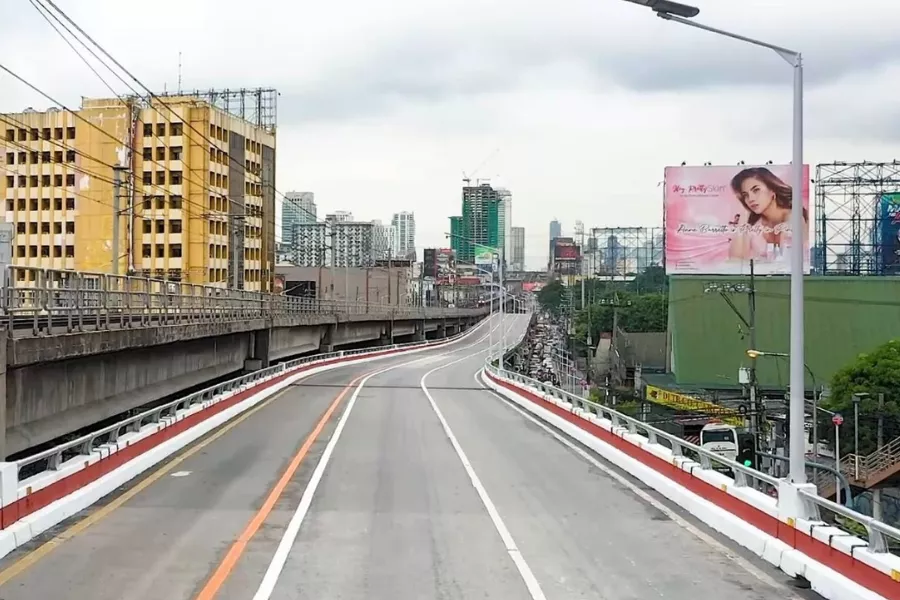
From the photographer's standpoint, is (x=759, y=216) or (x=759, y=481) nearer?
(x=759, y=481)

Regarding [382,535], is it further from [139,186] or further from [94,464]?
[139,186]

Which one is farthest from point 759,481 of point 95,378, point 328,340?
point 328,340

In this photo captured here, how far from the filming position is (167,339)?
84.6 ft

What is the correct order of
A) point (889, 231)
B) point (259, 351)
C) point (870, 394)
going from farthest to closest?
1. point (889, 231)
2. point (259, 351)
3. point (870, 394)

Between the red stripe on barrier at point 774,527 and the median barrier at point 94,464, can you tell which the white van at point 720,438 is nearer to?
the red stripe on barrier at point 774,527

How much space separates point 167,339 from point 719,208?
154ft

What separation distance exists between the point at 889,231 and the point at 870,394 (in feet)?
78.8

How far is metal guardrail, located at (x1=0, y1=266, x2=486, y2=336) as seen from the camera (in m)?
16.6

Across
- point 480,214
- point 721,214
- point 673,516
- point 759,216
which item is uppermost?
point 480,214

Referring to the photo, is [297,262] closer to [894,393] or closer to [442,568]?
[894,393]

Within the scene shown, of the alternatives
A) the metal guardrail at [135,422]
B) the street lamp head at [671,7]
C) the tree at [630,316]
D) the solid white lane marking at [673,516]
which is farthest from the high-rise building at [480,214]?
the street lamp head at [671,7]

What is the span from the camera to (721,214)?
6372 centimetres

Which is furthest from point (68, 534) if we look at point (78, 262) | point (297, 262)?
point (297, 262)

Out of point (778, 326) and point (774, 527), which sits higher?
point (778, 326)
